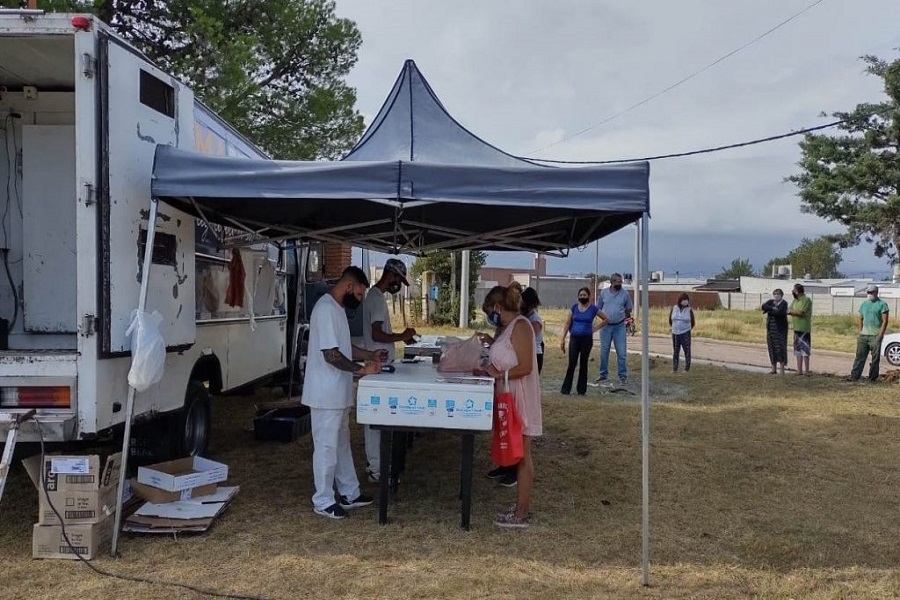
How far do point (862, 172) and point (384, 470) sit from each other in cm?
2057

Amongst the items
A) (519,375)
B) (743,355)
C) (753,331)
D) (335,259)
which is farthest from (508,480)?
(753,331)

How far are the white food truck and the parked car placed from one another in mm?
14156

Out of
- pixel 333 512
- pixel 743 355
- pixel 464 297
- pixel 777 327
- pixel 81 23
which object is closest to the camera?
pixel 81 23

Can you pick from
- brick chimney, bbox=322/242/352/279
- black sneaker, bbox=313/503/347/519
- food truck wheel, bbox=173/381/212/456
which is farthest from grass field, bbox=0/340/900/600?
brick chimney, bbox=322/242/352/279

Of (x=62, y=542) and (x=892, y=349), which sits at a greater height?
(x=892, y=349)

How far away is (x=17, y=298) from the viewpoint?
5668 millimetres

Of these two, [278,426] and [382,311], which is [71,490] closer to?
[382,311]

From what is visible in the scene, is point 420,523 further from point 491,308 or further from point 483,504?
point 491,308

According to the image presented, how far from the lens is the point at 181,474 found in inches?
205

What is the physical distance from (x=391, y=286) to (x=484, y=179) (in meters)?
2.14

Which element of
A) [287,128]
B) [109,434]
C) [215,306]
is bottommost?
[109,434]

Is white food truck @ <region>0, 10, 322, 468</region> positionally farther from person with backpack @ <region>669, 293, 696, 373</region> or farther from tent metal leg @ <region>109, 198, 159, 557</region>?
person with backpack @ <region>669, 293, 696, 373</region>

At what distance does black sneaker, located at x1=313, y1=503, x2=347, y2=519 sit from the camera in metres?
5.14

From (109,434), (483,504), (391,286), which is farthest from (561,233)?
(109,434)
